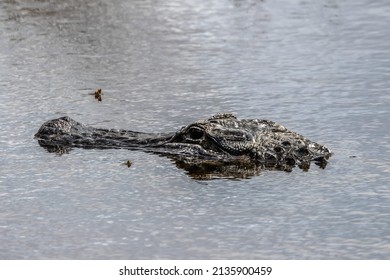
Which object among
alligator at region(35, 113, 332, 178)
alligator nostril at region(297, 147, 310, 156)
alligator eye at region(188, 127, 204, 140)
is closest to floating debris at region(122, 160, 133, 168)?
alligator at region(35, 113, 332, 178)

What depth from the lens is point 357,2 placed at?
1535 centimetres

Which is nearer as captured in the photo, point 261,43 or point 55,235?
point 55,235

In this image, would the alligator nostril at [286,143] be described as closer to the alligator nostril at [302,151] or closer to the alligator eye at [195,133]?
the alligator nostril at [302,151]

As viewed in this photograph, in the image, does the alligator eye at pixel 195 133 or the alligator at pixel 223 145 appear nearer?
the alligator at pixel 223 145

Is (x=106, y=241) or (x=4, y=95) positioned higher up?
(x=4, y=95)

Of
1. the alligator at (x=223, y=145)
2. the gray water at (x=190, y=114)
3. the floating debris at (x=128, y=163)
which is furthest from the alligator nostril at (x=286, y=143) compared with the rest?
the floating debris at (x=128, y=163)

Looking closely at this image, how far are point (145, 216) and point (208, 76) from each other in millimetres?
4268

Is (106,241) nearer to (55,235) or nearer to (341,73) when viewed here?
(55,235)

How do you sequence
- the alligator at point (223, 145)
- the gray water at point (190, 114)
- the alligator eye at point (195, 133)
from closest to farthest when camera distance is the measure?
1. the gray water at point (190, 114)
2. the alligator at point (223, 145)
3. the alligator eye at point (195, 133)

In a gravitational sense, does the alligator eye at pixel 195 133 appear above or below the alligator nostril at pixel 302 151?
above

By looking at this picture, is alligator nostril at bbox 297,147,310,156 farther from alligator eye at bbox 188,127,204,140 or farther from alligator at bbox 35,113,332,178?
alligator eye at bbox 188,127,204,140

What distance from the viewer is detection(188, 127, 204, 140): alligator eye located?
9.15 m

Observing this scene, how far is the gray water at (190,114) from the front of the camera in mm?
7395
